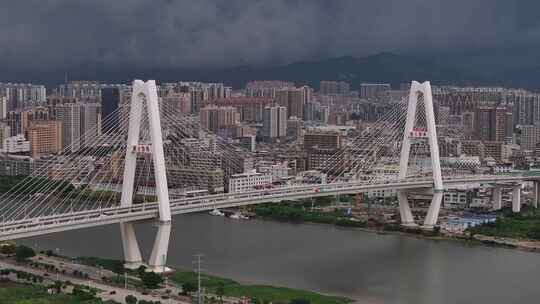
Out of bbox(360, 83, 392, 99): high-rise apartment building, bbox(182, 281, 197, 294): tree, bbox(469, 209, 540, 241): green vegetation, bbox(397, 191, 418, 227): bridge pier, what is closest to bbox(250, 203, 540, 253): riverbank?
bbox(469, 209, 540, 241): green vegetation

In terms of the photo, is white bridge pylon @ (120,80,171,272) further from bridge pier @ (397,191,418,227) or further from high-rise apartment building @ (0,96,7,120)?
high-rise apartment building @ (0,96,7,120)

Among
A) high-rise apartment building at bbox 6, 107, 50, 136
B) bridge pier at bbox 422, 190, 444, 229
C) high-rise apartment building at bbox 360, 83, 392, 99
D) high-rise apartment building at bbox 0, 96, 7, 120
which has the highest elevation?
high-rise apartment building at bbox 360, 83, 392, 99

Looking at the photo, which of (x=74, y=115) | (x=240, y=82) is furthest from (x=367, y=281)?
(x=240, y=82)

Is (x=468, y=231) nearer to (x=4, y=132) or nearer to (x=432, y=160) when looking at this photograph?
(x=432, y=160)

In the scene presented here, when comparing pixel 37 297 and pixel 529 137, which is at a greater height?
pixel 529 137

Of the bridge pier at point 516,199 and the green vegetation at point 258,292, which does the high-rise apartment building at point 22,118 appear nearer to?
the bridge pier at point 516,199

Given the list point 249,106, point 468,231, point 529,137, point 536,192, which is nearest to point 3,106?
point 249,106

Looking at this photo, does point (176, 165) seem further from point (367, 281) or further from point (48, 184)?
point (367, 281)

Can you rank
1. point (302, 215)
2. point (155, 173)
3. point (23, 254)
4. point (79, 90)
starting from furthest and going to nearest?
point (79, 90) < point (302, 215) < point (23, 254) < point (155, 173)
